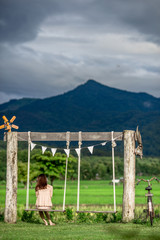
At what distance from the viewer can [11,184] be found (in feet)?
34.2

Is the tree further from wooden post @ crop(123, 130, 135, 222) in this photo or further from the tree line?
wooden post @ crop(123, 130, 135, 222)

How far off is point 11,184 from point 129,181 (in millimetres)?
3273

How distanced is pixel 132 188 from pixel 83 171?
73.5m

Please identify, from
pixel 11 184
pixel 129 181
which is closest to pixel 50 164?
pixel 11 184

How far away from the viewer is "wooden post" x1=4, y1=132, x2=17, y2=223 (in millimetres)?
10297

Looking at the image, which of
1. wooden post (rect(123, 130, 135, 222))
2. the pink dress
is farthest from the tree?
the pink dress

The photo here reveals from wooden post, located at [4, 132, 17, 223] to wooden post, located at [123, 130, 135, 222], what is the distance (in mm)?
3050

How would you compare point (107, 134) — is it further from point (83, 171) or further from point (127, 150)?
point (83, 171)

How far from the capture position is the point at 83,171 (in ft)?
271

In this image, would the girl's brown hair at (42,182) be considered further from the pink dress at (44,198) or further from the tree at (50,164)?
the tree at (50,164)

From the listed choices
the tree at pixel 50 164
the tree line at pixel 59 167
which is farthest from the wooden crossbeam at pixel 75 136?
the tree at pixel 50 164

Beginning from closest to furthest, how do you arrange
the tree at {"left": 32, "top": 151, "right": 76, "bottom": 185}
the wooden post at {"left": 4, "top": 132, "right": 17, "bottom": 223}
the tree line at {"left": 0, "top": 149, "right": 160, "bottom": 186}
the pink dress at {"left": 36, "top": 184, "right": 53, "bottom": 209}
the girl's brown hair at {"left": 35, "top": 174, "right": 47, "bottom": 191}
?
1. the girl's brown hair at {"left": 35, "top": 174, "right": 47, "bottom": 191}
2. the pink dress at {"left": 36, "top": 184, "right": 53, "bottom": 209}
3. the wooden post at {"left": 4, "top": 132, "right": 17, "bottom": 223}
4. the tree at {"left": 32, "top": 151, "right": 76, "bottom": 185}
5. the tree line at {"left": 0, "top": 149, "right": 160, "bottom": 186}

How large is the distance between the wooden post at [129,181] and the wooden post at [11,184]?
10.0 ft

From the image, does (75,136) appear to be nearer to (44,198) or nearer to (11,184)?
(44,198)
